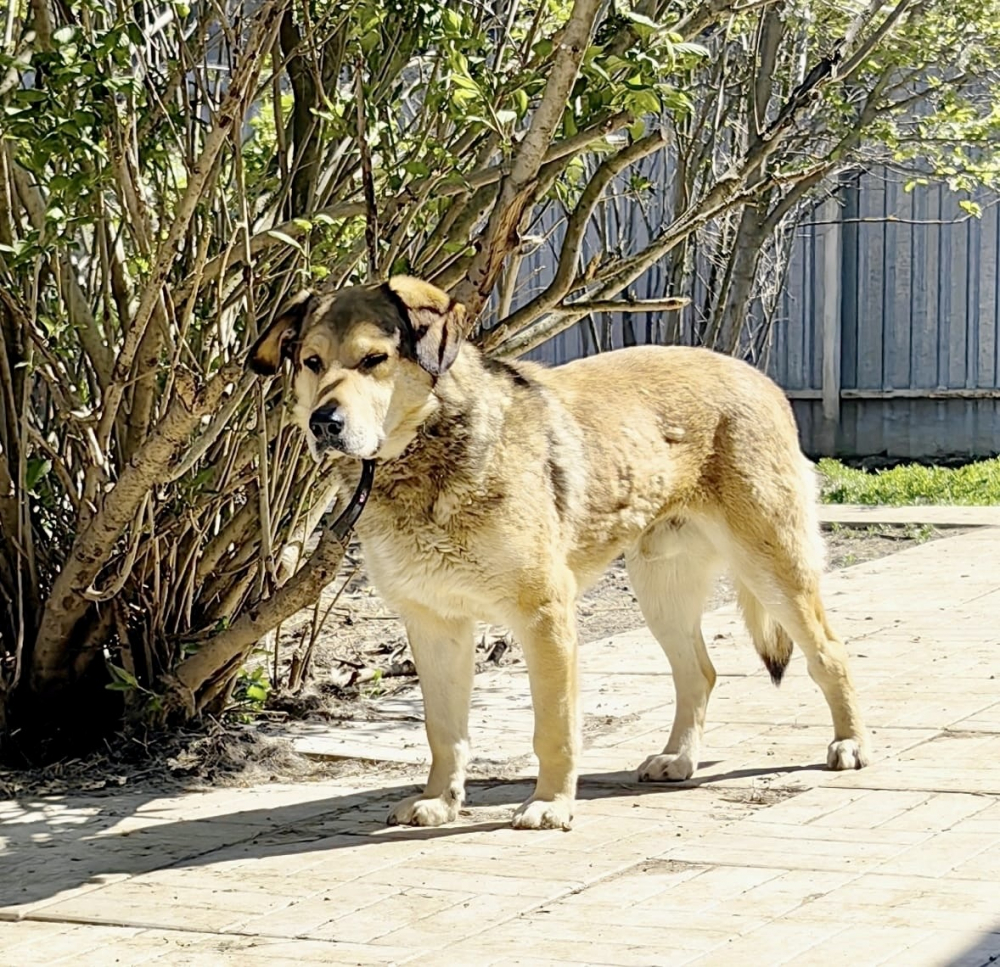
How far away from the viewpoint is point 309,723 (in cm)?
728

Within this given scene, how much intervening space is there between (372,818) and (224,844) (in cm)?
53

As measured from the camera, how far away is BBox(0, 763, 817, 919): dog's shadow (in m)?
5.22

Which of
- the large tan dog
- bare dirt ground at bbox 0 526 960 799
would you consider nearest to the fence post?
bare dirt ground at bbox 0 526 960 799

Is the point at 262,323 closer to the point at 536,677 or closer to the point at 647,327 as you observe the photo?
the point at 536,677

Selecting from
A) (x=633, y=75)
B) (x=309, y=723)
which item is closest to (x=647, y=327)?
(x=309, y=723)

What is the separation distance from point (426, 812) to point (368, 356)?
1.45m

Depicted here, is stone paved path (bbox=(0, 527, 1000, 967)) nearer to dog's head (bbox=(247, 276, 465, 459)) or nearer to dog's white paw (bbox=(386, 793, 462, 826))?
dog's white paw (bbox=(386, 793, 462, 826))

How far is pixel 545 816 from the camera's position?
17.9ft

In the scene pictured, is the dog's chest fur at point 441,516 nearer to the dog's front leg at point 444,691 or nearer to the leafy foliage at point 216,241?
the dog's front leg at point 444,691

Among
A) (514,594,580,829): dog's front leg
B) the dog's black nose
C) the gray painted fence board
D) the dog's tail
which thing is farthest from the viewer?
the gray painted fence board

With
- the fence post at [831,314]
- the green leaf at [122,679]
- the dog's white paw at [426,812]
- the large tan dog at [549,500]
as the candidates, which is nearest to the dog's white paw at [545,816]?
the large tan dog at [549,500]

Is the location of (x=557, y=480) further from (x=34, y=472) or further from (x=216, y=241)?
(x=34, y=472)

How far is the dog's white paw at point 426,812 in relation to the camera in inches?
221

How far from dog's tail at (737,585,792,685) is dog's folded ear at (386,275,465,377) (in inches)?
63.9
